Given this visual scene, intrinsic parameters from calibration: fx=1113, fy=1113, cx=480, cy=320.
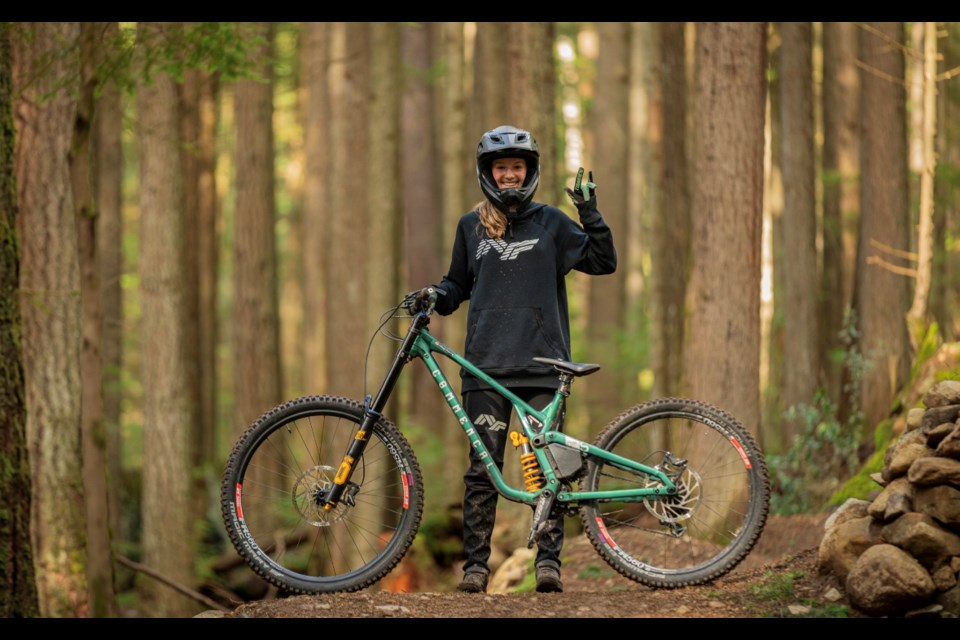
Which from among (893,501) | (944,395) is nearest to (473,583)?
(893,501)

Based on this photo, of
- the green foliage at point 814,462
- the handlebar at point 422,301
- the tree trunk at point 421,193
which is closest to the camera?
the handlebar at point 422,301

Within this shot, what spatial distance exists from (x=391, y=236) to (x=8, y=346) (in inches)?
352

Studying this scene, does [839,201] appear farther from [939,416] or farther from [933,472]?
[933,472]

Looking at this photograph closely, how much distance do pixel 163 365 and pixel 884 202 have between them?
28.7ft

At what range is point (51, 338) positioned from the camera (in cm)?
917

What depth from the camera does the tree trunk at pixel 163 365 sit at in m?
12.5

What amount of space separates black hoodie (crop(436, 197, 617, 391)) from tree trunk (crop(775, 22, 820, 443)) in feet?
28.6

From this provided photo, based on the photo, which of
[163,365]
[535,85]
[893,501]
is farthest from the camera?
[163,365]

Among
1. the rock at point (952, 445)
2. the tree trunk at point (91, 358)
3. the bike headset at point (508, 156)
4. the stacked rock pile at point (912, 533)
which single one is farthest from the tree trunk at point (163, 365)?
the rock at point (952, 445)

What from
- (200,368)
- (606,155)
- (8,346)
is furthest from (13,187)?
(606,155)

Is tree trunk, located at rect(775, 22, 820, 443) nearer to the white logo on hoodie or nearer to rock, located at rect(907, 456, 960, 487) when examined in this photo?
rock, located at rect(907, 456, 960, 487)

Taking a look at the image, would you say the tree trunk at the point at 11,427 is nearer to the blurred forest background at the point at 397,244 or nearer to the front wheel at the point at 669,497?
the blurred forest background at the point at 397,244

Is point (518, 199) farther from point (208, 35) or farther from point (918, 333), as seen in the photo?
point (918, 333)

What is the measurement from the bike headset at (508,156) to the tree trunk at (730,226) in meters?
3.25
